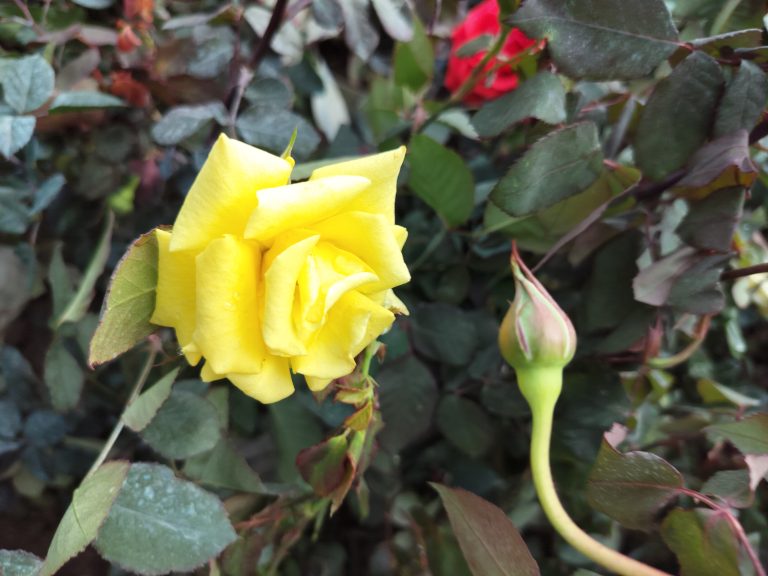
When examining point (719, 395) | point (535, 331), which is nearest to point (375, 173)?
point (535, 331)

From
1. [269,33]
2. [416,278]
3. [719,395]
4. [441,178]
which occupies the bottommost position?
[719,395]

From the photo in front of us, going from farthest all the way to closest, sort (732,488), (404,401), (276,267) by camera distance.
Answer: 1. (404,401)
2. (732,488)
3. (276,267)

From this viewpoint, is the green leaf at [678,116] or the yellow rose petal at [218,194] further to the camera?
the green leaf at [678,116]

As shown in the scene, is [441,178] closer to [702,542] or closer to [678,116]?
[678,116]

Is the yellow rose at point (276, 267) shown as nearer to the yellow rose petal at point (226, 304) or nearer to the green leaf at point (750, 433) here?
the yellow rose petal at point (226, 304)

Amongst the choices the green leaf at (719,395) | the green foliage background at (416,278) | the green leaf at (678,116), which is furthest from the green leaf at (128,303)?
the green leaf at (719,395)

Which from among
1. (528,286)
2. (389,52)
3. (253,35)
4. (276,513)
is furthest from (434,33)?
(276,513)
